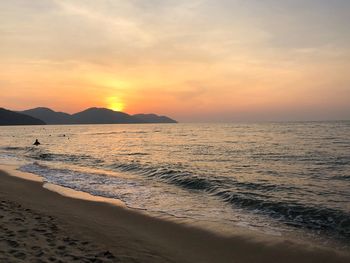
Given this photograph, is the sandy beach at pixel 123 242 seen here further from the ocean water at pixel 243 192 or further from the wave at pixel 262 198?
the wave at pixel 262 198

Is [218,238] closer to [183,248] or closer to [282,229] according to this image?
Result: [183,248]

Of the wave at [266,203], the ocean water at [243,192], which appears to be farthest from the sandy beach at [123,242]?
the wave at [266,203]

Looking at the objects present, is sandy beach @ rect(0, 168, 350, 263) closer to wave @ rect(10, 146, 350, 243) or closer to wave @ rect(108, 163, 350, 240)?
wave @ rect(108, 163, 350, 240)

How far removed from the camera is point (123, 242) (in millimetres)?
9219

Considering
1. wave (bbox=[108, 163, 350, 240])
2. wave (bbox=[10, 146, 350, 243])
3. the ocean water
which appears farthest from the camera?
the ocean water

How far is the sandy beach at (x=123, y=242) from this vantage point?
7.52 metres

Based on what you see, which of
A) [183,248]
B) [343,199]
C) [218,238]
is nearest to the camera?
[183,248]

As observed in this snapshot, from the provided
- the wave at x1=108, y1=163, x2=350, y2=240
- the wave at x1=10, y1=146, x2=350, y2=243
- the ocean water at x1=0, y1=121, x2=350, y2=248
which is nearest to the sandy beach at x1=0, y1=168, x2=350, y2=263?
the ocean water at x1=0, y1=121, x2=350, y2=248

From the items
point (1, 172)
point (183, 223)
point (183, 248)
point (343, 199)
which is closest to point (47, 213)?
point (183, 223)

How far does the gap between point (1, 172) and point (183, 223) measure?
61.4 feet

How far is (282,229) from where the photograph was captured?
36.1 feet

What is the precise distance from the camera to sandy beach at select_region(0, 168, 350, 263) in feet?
24.7

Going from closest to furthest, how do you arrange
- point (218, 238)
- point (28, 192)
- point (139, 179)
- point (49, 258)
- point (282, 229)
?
point (49, 258), point (218, 238), point (282, 229), point (28, 192), point (139, 179)

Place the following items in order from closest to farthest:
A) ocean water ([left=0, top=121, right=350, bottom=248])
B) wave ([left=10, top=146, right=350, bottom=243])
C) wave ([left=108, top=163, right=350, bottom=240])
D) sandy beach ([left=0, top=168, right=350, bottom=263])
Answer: sandy beach ([left=0, top=168, right=350, bottom=263]), wave ([left=108, top=163, right=350, bottom=240]), wave ([left=10, top=146, right=350, bottom=243]), ocean water ([left=0, top=121, right=350, bottom=248])
